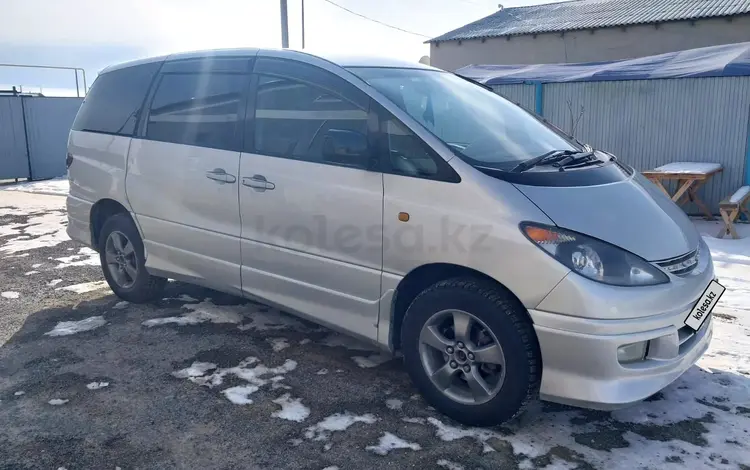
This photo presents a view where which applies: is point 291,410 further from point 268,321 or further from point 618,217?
point 618,217

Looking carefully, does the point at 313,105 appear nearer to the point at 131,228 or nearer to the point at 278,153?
the point at 278,153

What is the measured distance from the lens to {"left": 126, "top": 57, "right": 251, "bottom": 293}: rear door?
386 centimetres

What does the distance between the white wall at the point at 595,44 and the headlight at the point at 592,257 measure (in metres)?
17.2

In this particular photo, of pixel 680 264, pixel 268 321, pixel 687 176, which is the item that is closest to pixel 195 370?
pixel 268 321

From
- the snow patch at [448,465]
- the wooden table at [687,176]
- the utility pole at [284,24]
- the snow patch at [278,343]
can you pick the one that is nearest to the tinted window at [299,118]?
the snow patch at [278,343]

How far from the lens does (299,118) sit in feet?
11.6

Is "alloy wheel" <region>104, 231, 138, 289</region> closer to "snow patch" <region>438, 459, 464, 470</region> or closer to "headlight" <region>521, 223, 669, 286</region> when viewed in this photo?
"snow patch" <region>438, 459, 464, 470</region>

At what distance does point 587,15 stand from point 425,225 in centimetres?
2002

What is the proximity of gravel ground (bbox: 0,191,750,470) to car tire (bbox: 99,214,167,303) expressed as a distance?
326 mm

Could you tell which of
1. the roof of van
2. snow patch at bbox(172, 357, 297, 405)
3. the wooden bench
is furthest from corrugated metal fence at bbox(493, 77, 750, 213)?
snow patch at bbox(172, 357, 297, 405)

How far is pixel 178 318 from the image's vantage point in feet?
14.7

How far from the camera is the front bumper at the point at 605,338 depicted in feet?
8.34

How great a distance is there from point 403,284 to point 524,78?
28.4ft

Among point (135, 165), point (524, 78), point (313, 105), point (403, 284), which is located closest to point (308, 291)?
point (403, 284)
